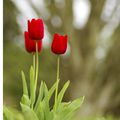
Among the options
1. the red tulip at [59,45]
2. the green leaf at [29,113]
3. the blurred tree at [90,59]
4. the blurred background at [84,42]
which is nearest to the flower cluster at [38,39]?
the red tulip at [59,45]

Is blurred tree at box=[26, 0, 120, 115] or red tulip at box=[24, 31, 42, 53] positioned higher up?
red tulip at box=[24, 31, 42, 53]

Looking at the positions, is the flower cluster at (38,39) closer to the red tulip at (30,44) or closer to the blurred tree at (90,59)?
the red tulip at (30,44)

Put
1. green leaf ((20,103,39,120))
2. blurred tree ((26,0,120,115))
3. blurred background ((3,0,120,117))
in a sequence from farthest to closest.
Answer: blurred tree ((26,0,120,115)) < blurred background ((3,0,120,117)) < green leaf ((20,103,39,120))

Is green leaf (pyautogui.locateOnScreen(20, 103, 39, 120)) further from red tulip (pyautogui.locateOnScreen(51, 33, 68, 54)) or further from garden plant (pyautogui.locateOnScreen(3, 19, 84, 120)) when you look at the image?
red tulip (pyautogui.locateOnScreen(51, 33, 68, 54))

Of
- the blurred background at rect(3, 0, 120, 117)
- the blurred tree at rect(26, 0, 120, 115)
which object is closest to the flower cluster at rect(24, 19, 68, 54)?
the blurred background at rect(3, 0, 120, 117)

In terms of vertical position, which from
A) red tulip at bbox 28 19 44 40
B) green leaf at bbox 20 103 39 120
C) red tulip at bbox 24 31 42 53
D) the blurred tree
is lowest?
the blurred tree

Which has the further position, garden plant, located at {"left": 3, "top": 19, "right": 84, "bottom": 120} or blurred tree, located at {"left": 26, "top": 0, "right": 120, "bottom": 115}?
blurred tree, located at {"left": 26, "top": 0, "right": 120, "bottom": 115}

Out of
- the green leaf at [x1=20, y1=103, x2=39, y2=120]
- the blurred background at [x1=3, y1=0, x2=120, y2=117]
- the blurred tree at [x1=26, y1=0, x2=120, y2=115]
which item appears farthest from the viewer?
the blurred tree at [x1=26, y1=0, x2=120, y2=115]
